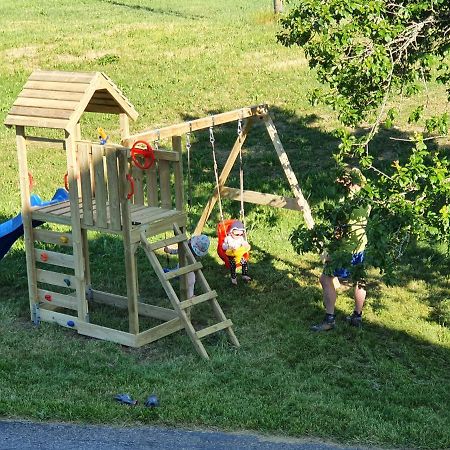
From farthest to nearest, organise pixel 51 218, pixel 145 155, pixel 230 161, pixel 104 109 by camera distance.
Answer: pixel 230 161
pixel 104 109
pixel 51 218
pixel 145 155

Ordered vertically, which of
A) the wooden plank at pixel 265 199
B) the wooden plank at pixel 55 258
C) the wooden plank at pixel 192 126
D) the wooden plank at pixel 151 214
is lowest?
the wooden plank at pixel 55 258

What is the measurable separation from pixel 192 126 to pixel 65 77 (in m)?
1.67

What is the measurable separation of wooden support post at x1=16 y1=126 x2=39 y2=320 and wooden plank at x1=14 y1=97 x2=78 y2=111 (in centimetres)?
32

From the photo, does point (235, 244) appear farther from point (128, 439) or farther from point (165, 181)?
point (128, 439)

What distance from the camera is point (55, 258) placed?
31.5 ft

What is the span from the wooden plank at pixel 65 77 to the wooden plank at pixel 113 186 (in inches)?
37.6

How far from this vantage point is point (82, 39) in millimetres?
25094

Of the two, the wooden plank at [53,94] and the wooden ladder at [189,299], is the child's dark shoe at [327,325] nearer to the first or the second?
the wooden ladder at [189,299]

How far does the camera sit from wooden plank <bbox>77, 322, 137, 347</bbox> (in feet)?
29.6

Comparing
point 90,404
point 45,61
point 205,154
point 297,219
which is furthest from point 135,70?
point 90,404

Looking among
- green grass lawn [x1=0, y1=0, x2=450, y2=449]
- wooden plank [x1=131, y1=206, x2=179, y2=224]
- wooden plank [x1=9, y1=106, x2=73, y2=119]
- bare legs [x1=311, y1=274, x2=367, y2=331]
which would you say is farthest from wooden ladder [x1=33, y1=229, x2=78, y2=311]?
bare legs [x1=311, y1=274, x2=367, y2=331]

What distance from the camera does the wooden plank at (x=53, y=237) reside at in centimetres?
940

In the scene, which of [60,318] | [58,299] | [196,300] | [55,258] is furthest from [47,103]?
[196,300]

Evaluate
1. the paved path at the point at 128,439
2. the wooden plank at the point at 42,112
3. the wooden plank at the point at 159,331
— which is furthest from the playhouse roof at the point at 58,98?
the paved path at the point at 128,439
